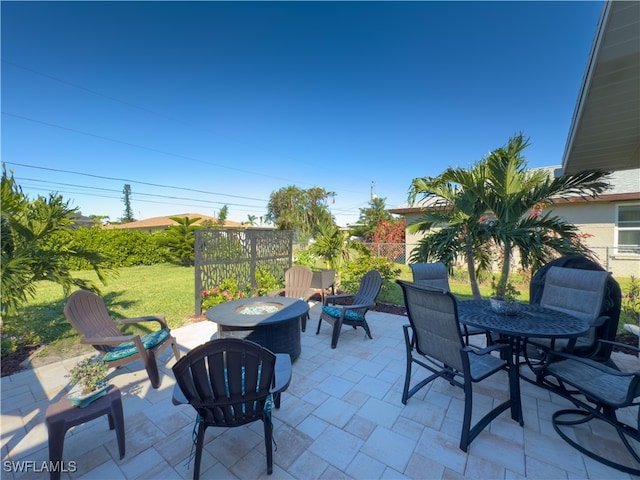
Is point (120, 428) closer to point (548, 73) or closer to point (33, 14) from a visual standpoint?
point (33, 14)

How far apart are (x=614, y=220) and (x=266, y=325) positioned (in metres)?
12.5

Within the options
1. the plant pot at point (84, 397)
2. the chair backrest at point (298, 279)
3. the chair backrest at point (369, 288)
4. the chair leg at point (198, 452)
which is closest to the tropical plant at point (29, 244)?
the plant pot at point (84, 397)

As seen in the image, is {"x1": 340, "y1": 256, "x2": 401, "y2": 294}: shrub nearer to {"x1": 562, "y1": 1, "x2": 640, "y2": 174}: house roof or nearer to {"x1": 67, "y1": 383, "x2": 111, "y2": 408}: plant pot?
{"x1": 562, "y1": 1, "x2": 640, "y2": 174}: house roof

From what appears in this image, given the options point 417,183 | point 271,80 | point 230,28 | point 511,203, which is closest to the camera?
point 511,203

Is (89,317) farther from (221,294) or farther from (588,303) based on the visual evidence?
(588,303)

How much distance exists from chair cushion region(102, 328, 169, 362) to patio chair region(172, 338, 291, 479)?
152 cm

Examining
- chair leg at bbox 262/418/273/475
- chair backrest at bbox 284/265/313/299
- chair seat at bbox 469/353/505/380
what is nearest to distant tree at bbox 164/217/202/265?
chair backrest at bbox 284/265/313/299

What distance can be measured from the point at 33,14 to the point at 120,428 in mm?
8750

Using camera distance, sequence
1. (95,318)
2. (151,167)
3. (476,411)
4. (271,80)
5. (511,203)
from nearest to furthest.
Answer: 1. (476,411)
2. (95,318)
3. (511,203)
4. (271,80)
5. (151,167)

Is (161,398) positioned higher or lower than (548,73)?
lower

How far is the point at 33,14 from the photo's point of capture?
18.5 feet

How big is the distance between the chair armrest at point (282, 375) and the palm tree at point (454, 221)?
3.58 meters

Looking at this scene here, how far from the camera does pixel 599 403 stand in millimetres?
1907

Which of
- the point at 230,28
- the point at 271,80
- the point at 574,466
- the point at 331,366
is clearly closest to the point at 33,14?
the point at 230,28
